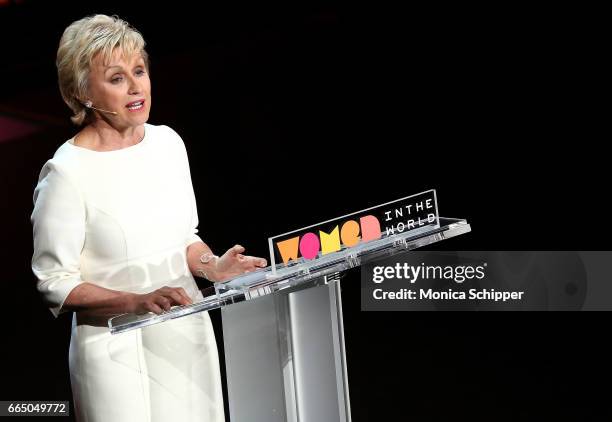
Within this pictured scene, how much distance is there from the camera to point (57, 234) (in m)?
2.75

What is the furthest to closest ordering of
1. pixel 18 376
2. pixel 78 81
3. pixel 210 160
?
pixel 18 376 < pixel 210 160 < pixel 78 81

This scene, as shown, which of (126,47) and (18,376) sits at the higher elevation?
(126,47)

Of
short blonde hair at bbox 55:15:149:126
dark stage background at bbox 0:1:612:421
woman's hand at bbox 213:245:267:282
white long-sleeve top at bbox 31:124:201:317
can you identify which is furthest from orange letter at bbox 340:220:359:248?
dark stage background at bbox 0:1:612:421

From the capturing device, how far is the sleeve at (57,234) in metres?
2.75

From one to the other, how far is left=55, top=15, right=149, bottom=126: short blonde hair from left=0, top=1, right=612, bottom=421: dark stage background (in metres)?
1.24

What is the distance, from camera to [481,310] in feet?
17.3

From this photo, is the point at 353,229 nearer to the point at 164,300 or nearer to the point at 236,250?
the point at 236,250

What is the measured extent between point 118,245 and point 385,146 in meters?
2.30

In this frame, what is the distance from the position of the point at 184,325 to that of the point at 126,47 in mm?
805

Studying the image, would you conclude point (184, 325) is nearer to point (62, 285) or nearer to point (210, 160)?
point (62, 285)

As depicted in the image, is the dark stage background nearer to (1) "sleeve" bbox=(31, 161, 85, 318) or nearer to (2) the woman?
(2) the woman

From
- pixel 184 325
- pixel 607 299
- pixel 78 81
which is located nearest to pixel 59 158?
pixel 78 81

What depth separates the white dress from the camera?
9.09 ft

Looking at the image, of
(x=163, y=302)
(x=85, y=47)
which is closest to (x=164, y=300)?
(x=163, y=302)
